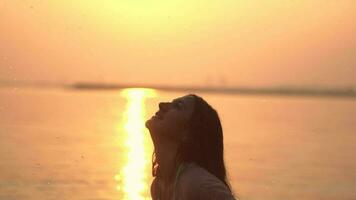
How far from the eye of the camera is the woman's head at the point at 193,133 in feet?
11.5

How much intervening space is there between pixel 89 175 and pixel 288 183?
4.04 m

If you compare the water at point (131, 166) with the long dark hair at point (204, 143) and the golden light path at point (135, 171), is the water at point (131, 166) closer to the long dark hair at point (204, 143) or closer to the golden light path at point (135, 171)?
the golden light path at point (135, 171)

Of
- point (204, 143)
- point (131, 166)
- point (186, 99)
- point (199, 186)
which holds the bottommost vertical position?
point (131, 166)

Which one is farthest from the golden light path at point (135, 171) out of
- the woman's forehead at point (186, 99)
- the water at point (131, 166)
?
the woman's forehead at point (186, 99)

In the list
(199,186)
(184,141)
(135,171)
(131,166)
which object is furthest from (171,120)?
(131,166)

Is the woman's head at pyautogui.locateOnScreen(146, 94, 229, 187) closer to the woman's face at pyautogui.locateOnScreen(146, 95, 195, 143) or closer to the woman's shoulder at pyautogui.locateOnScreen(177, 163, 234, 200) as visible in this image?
the woman's face at pyautogui.locateOnScreen(146, 95, 195, 143)

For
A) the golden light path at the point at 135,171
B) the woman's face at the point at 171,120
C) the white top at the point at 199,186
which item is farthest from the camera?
the golden light path at the point at 135,171

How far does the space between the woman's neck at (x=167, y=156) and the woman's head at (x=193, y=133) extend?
2 centimetres

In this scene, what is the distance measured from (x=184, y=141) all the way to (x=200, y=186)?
0.32 metres

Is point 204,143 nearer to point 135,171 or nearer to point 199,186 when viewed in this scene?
point 199,186

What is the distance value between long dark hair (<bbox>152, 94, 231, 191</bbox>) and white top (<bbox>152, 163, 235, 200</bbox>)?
8 centimetres

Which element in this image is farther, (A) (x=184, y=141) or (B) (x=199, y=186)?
(A) (x=184, y=141)

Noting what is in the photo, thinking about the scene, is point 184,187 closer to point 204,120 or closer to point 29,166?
point 204,120

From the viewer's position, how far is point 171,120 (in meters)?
3.51
